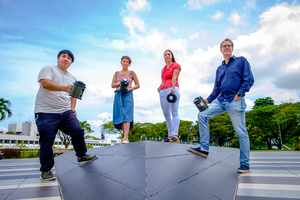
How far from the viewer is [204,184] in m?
1.95

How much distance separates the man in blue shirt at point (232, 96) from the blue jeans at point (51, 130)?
202 cm

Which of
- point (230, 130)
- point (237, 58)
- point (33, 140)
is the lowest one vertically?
point (33, 140)

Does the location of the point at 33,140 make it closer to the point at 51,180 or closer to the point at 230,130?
the point at 230,130

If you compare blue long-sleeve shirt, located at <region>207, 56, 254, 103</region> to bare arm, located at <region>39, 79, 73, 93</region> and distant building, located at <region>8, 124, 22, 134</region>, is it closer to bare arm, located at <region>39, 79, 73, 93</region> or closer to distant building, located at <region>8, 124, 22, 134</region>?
bare arm, located at <region>39, 79, 73, 93</region>

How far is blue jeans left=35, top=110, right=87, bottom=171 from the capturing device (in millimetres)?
2883

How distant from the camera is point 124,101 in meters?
4.80

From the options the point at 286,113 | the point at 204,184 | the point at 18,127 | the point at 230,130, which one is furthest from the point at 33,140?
the point at 204,184

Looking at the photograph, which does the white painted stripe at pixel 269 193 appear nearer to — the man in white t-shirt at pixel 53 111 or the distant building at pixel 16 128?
the man in white t-shirt at pixel 53 111

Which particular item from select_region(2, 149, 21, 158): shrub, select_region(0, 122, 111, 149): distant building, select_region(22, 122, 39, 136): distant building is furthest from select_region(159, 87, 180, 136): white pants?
select_region(22, 122, 39, 136): distant building

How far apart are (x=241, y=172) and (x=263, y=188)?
0.82 metres

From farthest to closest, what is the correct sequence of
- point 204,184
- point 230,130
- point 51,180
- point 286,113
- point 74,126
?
point 230,130
point 286,113
point 74,126
point 51,180
point 204,184

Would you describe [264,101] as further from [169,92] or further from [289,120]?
[169,92]

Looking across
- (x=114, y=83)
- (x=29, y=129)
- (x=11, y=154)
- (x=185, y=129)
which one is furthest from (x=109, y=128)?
(x=29, y=129)

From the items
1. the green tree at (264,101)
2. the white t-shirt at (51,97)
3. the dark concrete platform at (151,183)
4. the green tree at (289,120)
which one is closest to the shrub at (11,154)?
the white t-shirt at (51,97)
